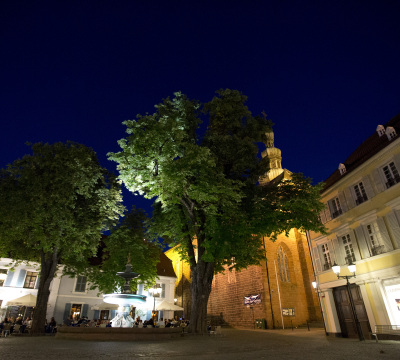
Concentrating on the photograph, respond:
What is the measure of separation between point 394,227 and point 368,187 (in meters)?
2.68

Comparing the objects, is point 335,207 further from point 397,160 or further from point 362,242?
point 397,160

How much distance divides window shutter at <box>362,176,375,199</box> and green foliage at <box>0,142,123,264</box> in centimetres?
1682

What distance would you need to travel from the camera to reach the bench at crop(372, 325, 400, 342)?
12914 millimetres

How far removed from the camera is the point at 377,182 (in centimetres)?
1502

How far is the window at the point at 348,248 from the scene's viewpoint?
16.3 metres

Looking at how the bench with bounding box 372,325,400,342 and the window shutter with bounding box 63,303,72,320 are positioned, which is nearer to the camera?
the bench with bounding box 372,325,400,342

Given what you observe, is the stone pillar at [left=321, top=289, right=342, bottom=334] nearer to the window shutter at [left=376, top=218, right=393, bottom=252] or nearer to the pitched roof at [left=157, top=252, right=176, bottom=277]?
the window shutter at [left=376, top=218, right=393, bottom=252]

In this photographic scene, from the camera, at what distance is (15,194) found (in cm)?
1830

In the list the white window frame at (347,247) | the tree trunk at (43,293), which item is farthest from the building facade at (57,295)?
the white window frame at (347,247)

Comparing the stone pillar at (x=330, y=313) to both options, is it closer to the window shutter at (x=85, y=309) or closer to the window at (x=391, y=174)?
the window at (x=391, y=174)

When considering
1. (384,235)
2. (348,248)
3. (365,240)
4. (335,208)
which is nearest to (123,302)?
(348,248)

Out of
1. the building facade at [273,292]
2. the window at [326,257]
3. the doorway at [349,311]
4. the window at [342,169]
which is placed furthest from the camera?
the building facade at [273,292]

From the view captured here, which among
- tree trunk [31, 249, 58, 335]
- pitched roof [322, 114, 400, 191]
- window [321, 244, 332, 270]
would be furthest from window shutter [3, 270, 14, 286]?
pitched roof [322, 114, 400, 191]

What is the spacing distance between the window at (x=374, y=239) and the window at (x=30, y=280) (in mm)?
28600
